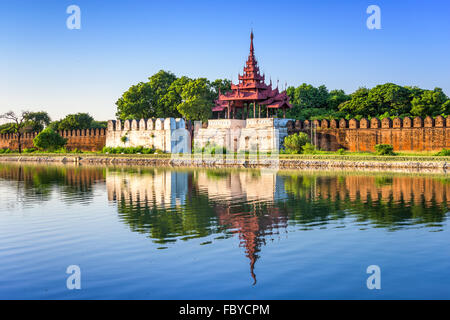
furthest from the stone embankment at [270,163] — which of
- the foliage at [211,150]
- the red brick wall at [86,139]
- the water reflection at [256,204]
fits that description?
the red brick wall at [86,139]

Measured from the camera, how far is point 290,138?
4559 centimetres

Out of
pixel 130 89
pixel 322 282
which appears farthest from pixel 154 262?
pixel 130 89

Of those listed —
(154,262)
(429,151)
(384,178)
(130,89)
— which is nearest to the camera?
(154,262)

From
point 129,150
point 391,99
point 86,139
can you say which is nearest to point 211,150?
point 129,150

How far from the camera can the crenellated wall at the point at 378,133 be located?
142 ft

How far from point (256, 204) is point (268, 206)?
25.8 inches

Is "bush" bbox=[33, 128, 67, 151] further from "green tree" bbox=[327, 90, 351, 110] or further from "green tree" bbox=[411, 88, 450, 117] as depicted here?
"green tree" bbox=[411, 88, 450, 117]

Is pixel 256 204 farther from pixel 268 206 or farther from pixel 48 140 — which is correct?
pixel 48 140

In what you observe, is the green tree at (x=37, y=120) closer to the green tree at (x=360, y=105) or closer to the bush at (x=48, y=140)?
the bush at (x=48, y=140)

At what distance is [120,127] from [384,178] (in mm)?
42344

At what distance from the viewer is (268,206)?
60.1 ft

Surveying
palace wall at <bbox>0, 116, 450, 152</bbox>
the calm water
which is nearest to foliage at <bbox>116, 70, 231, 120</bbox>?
palace wall at <bbox>0, 116, 450, 152</bbox>
